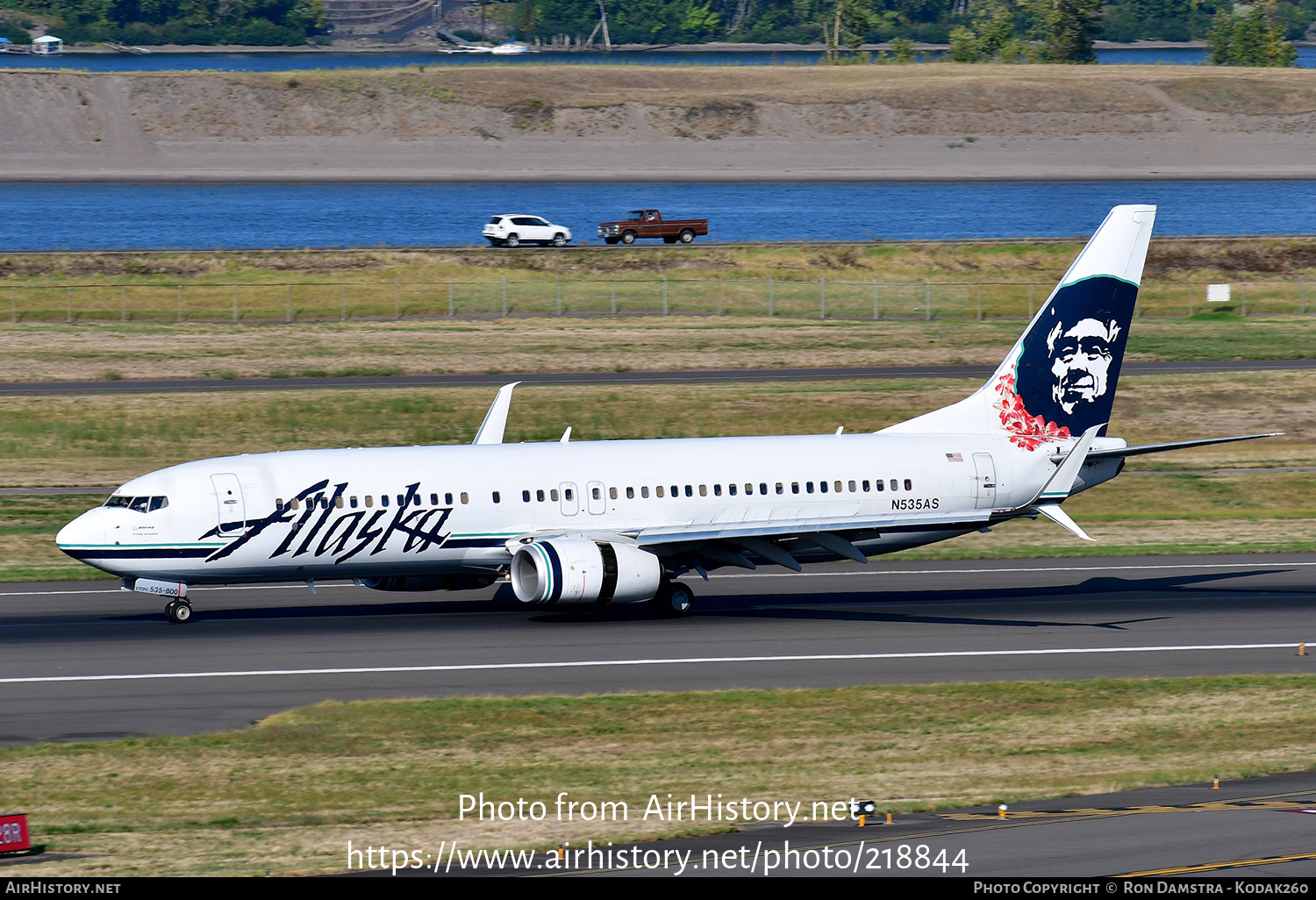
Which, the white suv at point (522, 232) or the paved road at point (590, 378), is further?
the white suv at point (522, 232)

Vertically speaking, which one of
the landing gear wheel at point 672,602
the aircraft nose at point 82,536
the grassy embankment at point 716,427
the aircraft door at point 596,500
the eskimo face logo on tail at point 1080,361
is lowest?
the grassy embankment at point 716,427

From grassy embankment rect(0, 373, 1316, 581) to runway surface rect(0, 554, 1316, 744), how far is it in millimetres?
8624

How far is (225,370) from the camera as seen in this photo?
2881 inches

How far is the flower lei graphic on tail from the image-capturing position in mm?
41688

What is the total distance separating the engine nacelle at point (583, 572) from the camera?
35719mm

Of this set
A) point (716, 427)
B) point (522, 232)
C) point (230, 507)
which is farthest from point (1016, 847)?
point (522, 232)

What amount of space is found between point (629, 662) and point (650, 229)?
7956 cm

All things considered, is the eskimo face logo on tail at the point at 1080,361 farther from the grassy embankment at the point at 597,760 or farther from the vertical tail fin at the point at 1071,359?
the grassy embankment at the point at 597,760

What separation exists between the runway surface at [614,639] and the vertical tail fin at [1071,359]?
4239 mm

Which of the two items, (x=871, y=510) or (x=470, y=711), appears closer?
(x=470, y=711)

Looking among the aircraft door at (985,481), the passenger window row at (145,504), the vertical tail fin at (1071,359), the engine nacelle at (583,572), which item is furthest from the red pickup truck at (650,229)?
the passenger window row at (145,504)
